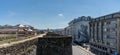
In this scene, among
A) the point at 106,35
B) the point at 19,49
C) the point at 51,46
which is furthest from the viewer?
the point at 106,35

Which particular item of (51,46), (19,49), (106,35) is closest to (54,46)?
(51,46)

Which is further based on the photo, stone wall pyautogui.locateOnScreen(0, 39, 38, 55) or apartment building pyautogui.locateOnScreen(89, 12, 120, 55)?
apartment building pyautogui.locateOnScreen(89, 12, 120, 55)

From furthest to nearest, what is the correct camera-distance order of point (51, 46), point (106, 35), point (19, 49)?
1. point (106, 35)
2. point (51, 46)
3. point (19, 49)

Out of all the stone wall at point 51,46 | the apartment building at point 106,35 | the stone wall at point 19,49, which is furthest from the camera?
the apartment building at point 106,35

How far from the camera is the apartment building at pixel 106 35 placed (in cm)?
4312

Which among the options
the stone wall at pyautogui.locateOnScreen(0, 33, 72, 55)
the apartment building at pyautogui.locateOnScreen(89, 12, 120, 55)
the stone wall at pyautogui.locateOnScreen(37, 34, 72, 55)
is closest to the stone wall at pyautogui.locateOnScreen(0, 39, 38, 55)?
the stone wall at pyautogui.locateOnScreen(0, 33, 72, 55)

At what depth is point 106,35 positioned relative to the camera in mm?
49844

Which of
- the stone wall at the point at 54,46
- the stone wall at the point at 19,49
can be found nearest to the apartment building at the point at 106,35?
the stone wall at the point at 54,46

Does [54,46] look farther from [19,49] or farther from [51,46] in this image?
[19,49]

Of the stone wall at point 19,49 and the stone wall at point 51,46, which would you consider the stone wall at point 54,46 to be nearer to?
the stone wall at point 51,46

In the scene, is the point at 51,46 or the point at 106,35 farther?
the point at 106,35

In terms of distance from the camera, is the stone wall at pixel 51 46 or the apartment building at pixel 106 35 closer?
the stone wall at pixel 51 46

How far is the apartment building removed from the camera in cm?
4312

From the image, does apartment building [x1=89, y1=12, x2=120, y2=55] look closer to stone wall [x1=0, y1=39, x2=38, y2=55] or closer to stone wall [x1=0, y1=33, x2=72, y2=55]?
stone wall [x1=0, y1=33, x2=72, y2=55]
